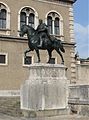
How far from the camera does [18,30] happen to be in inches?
1289

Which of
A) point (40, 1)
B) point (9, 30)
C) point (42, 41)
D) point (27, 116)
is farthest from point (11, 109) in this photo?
point (40, 1)

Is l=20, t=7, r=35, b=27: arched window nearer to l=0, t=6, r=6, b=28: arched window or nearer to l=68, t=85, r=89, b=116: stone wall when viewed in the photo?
l=0, t=6, r=6, b=28: arched window

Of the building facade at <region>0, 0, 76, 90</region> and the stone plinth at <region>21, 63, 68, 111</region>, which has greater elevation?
the building facade at <region>0, 0, 76, 90</region>

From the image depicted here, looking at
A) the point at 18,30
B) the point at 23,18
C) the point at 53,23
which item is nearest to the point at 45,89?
the point at 18,30

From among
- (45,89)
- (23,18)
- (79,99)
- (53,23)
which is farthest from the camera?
(53,23)

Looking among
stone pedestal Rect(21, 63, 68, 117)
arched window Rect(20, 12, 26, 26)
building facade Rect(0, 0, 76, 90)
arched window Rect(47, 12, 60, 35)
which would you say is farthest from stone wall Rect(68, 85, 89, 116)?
arched window Rect(47, 12, 60, 35)

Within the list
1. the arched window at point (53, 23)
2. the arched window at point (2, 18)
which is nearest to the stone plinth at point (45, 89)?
the arched window at point (2, 18)

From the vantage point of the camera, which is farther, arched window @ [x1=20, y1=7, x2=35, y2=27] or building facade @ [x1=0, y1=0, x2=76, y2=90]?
arched window @ [x1=20, y1=7, x2=35, y2=27]

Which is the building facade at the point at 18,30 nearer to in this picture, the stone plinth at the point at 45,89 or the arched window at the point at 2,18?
the arched window at the point at 2,18

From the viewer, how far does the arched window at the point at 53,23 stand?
35312mm

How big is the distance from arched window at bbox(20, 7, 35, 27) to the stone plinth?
642 inches

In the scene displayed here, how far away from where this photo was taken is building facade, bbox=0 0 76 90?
31578 mm

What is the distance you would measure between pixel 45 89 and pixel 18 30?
16.3 m

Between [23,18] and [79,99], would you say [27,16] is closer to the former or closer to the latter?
[23,18]
